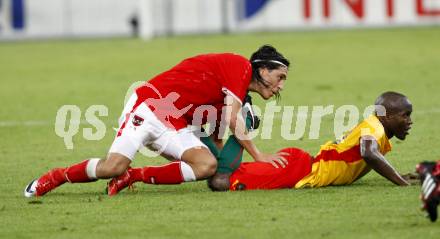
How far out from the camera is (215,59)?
982 centimetres

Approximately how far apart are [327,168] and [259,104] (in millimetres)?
7856

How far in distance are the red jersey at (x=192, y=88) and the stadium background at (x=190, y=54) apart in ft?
2.41

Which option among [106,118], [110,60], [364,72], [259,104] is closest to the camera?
[106,118]

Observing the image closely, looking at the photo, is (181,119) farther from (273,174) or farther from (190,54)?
(190,54)

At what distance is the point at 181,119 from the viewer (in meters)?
9.84

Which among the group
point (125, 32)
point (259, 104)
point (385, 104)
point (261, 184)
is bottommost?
point (125, 32)

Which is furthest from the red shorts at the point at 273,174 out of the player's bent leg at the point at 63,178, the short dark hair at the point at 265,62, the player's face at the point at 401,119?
the player's bent leg at the point at 63,178

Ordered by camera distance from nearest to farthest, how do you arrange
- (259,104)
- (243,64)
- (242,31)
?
(243,64) < (259,104) < (242,31)

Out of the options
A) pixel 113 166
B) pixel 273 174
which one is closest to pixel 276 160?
pixel 273 174

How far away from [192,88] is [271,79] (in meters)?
0.70

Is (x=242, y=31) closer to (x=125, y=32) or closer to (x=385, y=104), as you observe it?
(x=125, y=32)

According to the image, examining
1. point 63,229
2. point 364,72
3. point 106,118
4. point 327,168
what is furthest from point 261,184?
point 364,72

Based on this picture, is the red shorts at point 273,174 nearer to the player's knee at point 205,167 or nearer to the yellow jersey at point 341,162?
the yellow jersey at point 341,162

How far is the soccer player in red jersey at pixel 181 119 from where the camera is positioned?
9.58 meters
